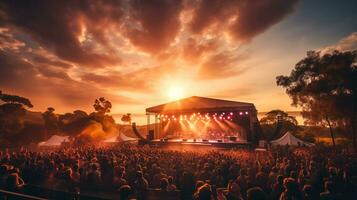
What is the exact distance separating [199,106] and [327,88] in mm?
13483

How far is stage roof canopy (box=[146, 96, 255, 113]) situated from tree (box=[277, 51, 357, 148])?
18.7 feet

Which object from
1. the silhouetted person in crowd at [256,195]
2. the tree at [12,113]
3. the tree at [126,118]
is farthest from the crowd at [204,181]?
the tree at [126,118]

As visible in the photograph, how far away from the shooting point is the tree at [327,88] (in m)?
17.5

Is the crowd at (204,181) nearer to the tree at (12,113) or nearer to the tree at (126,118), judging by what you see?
the tree at (12,113)

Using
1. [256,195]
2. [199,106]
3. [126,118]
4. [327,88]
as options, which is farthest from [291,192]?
[126,118]

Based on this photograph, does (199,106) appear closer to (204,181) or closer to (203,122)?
(203,122)

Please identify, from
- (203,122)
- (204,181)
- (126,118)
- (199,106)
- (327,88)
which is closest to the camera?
(204,181)

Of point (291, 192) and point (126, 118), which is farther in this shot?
point (126, 118)

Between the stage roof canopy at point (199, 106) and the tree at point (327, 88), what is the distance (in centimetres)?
571

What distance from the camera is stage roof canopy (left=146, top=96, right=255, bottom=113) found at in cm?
2342

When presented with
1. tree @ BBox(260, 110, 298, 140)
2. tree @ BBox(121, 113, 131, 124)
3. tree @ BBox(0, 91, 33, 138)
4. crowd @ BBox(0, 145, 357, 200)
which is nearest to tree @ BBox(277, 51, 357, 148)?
crowd @ BBox(0, 145, 357, 200)

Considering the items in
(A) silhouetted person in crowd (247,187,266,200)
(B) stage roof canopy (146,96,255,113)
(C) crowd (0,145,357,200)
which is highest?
(B) stage roof canopy (146,96,255,113)

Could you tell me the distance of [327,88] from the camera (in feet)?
61.7

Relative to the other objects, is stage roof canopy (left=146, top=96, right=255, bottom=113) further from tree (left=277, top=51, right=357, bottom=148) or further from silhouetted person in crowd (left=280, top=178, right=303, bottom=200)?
silhouetted person in crowd (left=280, top=178, right=303, bottom=200)
